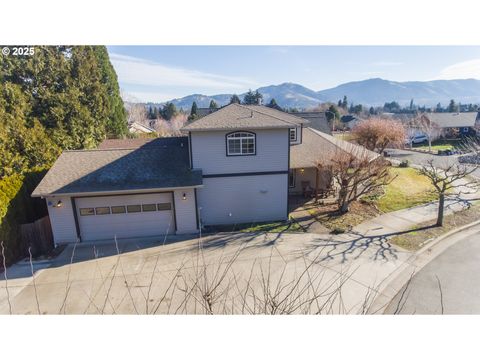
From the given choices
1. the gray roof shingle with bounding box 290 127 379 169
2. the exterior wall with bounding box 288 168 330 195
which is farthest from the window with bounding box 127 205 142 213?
the exterior wall with bounding box 288 168 330 195

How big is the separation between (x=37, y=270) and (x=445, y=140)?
55.2m

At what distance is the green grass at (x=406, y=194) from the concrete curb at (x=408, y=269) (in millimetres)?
3513

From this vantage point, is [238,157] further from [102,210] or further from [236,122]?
[102,210]

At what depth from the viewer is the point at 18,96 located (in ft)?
57.4

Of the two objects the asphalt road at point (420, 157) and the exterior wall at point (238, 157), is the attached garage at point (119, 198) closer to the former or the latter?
the exterior wall at point (238, 157)

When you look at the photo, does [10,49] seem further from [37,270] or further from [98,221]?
[37,270]

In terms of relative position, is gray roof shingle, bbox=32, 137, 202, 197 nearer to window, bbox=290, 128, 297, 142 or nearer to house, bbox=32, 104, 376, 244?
house, bbox=32, 104, 376, 244

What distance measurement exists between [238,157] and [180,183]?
308 centimetres

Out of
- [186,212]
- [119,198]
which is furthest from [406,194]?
[119,198]

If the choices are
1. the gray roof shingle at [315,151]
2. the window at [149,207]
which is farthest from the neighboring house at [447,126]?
the window at [149,207]

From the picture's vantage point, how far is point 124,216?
1231 cm

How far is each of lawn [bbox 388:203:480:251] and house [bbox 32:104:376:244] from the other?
17.8ft

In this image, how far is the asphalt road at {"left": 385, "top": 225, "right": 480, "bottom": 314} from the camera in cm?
767
